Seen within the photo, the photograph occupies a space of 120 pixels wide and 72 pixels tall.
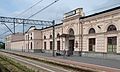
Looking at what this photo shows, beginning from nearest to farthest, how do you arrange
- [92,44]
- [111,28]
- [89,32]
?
[111,28]
[92,44]
[89,32]

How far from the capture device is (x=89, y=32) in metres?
42.8

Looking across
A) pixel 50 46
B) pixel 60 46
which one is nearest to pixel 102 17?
pixel 60 46

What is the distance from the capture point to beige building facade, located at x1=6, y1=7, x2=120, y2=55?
36.2m

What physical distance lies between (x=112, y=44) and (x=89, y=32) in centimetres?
695

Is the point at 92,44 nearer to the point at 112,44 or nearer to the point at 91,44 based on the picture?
the point at 91,44

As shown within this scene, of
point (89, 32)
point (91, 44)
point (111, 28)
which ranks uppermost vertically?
point (111, 28)

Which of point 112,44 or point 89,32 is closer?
point 112,44

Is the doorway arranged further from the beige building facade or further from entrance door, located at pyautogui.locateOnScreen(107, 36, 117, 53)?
entrance door, located at pyautogui.locateOnScreen(107, 36, 117, 53)

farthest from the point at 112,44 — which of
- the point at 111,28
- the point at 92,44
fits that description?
the point at 92,44

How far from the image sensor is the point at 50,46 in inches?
2498

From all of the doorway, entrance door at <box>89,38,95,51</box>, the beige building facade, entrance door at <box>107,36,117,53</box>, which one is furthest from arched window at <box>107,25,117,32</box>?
entrance door at <box>89,38,95,51</box>

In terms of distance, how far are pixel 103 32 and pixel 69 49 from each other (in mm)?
13457

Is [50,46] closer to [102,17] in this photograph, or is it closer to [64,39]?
[64,39]

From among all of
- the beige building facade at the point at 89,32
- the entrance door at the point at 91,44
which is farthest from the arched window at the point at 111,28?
the entrance door at the point at 91,44
